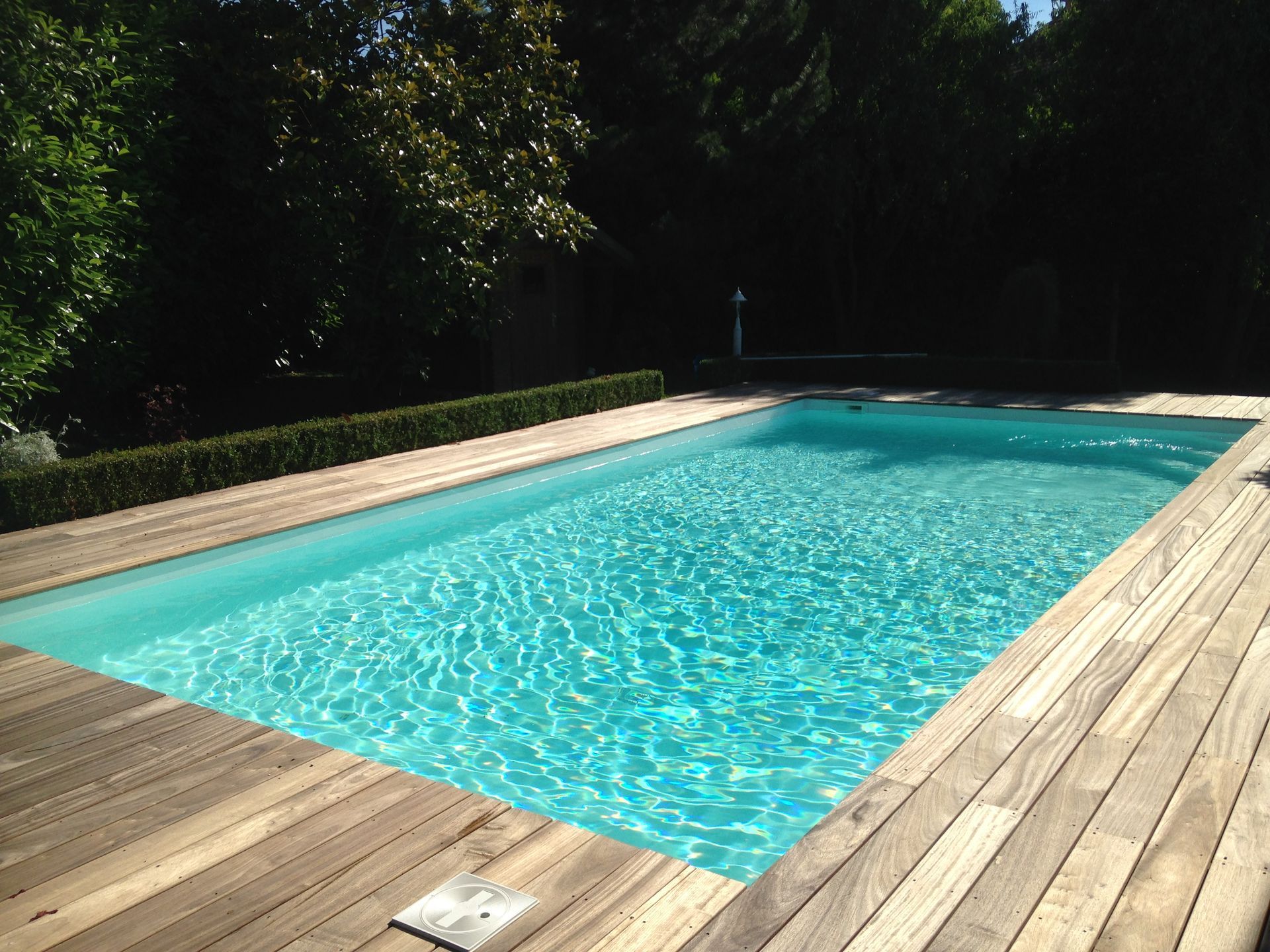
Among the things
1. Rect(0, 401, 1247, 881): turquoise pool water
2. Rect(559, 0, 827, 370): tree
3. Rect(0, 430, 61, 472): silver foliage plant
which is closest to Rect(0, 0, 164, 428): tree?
Rect(0, 430, 61, 472): silver foliage plant

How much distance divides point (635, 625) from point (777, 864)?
318 centimetres

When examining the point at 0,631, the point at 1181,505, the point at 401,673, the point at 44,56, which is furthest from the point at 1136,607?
the point at 44,56

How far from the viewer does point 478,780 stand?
4320mm

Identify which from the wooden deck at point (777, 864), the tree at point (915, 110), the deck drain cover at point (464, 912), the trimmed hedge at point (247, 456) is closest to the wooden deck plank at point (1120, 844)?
the wooden deck at point (777, 864)

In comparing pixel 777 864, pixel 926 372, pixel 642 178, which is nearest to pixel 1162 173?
pixel 926 372

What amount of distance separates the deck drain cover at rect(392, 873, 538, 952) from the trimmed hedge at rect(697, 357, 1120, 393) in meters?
13.1

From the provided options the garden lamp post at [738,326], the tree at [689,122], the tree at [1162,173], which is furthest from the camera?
the garden lamp post at [738,326]

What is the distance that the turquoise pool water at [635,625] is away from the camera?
4.41 metres

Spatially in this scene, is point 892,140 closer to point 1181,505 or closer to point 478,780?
point 1181,505

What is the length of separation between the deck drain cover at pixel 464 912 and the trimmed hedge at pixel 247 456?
19.7 ft

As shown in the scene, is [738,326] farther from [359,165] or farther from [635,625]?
[635,625]

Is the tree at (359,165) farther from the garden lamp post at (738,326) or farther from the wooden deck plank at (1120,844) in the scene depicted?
the wooden deck plank at (1120,844)

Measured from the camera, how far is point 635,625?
606 cm

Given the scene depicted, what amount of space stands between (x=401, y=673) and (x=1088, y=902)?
3.68m
